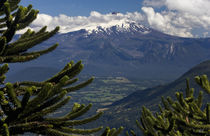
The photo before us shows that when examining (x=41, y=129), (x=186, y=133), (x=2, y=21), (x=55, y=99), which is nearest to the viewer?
(x=55, y=99)

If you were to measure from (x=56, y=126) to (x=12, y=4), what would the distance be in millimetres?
5677

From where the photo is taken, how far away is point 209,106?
11805 mm

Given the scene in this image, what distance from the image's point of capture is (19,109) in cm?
663

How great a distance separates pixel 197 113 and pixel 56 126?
8.69 metres

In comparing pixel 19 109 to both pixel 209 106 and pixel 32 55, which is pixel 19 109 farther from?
pixel 209 106

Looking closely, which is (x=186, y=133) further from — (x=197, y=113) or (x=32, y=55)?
(x=32, y=55)

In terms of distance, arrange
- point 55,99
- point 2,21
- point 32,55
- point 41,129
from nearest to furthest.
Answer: point 55,99 < point 41,129 < point 32,55 < point 2,21

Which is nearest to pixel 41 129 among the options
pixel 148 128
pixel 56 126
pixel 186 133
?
pixel 56 126

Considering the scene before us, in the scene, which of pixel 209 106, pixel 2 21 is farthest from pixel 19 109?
pixel 209 106

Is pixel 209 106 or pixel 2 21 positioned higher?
pixel 2 21

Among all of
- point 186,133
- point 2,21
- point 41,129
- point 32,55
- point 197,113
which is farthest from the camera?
point 186,133

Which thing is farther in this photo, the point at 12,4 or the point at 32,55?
the point at 12,4

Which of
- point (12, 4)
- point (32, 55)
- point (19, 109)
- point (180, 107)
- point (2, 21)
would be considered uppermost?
point (12, 4)

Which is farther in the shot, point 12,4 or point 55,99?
point 12,4
